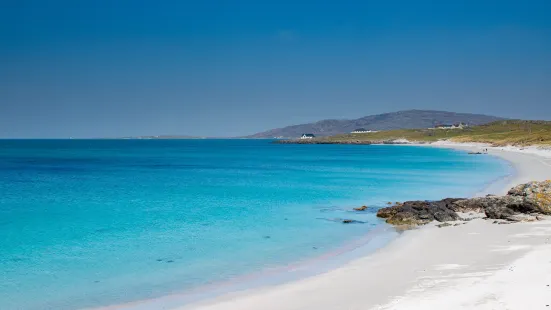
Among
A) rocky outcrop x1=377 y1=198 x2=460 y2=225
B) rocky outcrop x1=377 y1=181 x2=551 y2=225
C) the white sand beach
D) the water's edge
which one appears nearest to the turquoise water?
the water's edge

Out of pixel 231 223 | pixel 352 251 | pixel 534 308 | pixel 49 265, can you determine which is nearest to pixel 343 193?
pixel 231 223

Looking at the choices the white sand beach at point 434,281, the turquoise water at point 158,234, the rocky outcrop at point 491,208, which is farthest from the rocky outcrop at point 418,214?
the white sand beach at point 434,281

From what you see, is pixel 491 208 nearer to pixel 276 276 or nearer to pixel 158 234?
pixel 276 276

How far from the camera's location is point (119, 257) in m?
17.1

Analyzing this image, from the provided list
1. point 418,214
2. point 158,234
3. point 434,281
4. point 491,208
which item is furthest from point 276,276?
point 491,208

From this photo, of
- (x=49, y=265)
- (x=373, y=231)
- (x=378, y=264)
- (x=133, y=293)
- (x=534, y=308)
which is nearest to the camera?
(x=534, y=308)

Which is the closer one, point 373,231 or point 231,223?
point 373,231

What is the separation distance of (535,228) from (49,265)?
18714 mm

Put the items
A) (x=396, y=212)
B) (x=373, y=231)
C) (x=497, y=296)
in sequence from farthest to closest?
(x=396, y=212), (x=373, y=231), (x=497, y=296)

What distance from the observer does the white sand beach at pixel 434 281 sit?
9969mm

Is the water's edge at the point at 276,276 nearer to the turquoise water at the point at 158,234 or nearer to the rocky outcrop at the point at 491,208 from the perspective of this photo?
the turquoise water at the point at 158,234

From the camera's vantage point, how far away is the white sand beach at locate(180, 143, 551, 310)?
997 cm

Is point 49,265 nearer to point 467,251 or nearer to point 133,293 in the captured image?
point 133,293

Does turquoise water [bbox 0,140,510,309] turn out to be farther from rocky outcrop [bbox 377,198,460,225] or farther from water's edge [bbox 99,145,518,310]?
rocky outcrop [bbox 377,198,460,225]
